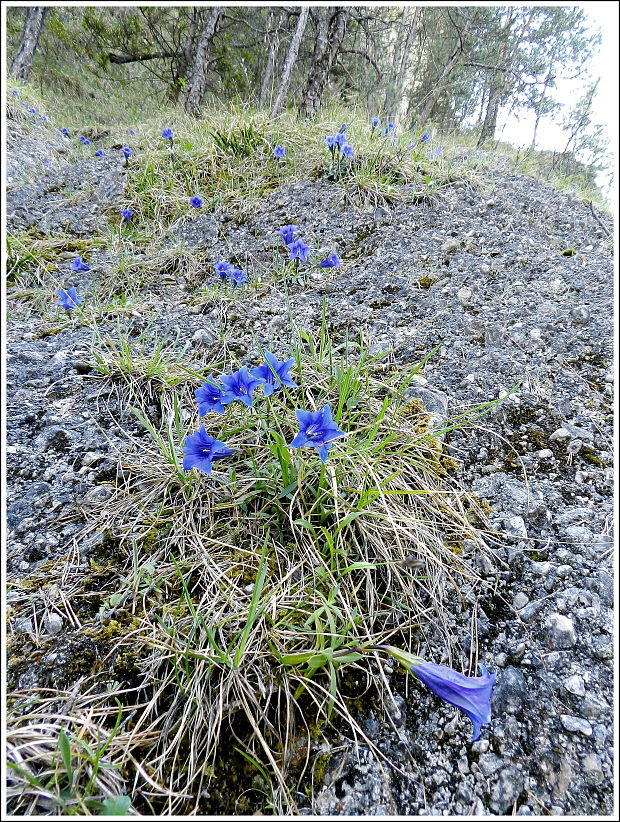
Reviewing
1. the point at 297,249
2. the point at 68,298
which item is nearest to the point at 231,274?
the point at 297,249

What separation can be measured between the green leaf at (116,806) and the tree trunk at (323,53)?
568 centimetres

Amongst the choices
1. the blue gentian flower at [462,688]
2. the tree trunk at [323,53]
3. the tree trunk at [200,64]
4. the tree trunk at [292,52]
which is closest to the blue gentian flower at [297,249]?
the blue gentian flower at [462,688]

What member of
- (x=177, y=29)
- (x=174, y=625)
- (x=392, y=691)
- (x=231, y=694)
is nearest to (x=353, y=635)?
(x=392, y=691)

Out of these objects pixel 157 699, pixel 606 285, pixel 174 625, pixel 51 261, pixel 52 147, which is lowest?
pixel 157 699

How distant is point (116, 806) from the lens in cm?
87

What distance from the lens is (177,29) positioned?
Result: 915 centimetres

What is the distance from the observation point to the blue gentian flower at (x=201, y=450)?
4.37ft

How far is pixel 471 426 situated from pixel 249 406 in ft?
2.97

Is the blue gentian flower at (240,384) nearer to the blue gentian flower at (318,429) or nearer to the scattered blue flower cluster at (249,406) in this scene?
the scattered blue flower cluster at (249,406)

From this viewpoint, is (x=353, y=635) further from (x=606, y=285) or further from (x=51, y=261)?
(x=51, y=261)

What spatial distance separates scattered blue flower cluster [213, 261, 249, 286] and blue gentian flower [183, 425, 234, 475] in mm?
1413

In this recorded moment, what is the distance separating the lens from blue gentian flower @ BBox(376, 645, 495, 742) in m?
0.94

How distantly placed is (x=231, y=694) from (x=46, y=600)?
1.95 feet

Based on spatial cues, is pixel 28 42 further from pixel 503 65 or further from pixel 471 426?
pixel 471 426
